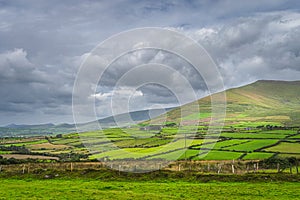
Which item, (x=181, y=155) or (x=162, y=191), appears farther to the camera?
(x=181, y=155)

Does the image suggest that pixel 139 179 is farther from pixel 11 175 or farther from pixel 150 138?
pixel 150 138

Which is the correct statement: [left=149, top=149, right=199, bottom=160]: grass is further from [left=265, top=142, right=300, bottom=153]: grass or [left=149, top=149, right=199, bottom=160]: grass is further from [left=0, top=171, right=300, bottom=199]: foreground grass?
[left=0, top=171, right=300, bottom=199]: foreground grass

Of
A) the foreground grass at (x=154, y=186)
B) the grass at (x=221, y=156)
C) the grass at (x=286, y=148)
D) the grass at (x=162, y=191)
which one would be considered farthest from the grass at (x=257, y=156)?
the grass at (x=162, y=191)

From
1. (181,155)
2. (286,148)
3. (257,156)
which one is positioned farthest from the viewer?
(286,148)

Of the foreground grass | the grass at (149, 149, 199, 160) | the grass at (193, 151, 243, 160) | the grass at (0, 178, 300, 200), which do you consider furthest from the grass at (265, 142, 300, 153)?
the grass at (0, 178, 300, 200)

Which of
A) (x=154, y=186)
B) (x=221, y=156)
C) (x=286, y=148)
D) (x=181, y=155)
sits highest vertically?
(x=286, y=148)

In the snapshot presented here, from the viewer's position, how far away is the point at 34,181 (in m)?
36.6

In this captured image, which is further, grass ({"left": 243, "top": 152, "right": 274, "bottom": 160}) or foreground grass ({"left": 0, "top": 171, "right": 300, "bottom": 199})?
grass ({"left": 243, "top": 152, "right": 274, "bottom": 160})

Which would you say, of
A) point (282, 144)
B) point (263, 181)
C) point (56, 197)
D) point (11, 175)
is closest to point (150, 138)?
point (282, 144)

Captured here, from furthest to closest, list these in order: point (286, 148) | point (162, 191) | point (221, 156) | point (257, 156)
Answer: point (286, 148) < point (221, 156) < point (257, 156) < point (162, 191)

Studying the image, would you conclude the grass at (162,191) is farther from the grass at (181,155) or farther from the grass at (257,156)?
the grass at (181,155)

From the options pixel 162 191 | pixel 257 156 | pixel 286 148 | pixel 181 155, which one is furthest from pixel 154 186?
pixel 286 148

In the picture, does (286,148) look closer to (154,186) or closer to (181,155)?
(181,155)

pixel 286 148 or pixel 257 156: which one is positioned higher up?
pixel 286 148
